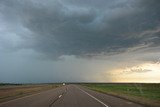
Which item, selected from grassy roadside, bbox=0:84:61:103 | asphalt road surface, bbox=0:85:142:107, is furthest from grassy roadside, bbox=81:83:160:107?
grassy roadside, bbox=0:84:61:103

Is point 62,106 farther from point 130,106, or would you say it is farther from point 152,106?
point 152,106

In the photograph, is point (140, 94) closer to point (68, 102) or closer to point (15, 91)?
point (68, 102)

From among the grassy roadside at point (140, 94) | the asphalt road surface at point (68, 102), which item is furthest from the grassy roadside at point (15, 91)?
the grassy roadside at point (140, 94)

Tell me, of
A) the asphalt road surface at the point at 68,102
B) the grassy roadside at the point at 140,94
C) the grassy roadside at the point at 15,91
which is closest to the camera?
the asphalt road surface at the point at 68,102

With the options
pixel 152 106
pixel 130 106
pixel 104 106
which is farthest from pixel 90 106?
pixel 152 106

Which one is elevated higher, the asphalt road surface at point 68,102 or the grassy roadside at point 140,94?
the grassy roadside at point 140,94

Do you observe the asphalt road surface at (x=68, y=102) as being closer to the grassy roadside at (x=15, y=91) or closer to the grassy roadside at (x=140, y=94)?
the grassy roadside at (x=140, y=94)

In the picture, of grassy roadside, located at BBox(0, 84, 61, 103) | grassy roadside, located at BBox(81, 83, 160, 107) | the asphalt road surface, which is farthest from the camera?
grassy roadside, located at BBox(0, 84, 61, 103)

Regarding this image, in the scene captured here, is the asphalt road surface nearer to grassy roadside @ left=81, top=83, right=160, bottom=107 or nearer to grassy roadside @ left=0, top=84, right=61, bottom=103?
grassy roadside @ left=81, top=83, right=160, bottom=107

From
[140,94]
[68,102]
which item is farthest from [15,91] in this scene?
[68,102]

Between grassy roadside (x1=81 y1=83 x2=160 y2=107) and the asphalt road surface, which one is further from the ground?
grassy roadside (x1=81 y1=83 x2=160 y2=107)

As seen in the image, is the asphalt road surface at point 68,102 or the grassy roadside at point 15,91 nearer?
the asphalt road surface at point 68,102

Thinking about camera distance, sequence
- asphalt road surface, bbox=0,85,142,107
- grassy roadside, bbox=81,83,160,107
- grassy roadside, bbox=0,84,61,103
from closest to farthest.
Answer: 1. asphalt road surface, bbox=0,85,142,107
2. grassy roadside, bbox=81,83,160,107
3. grassy roadside, bbox=0,84,61,103

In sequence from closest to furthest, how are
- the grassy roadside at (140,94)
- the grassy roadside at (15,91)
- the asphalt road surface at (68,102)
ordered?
the asphalt road surface at (68,102)
the grassy roadside at (140,94)
the grassy roadside at (15,91)
